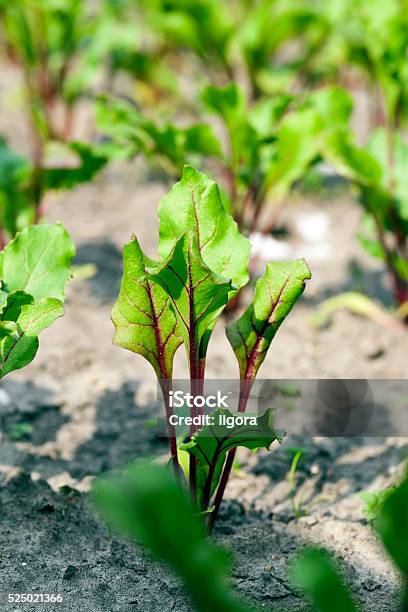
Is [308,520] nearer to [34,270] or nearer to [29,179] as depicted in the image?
[34,270]

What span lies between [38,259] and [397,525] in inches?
37.0

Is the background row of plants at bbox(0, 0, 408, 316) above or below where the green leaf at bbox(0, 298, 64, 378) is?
above

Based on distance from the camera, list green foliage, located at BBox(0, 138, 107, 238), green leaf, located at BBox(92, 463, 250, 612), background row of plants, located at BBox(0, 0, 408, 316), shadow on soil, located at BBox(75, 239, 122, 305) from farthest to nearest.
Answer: shadow on soil, located at BBox(75, 239, 122, 305)
background row of plants, located at BBox(0, 0, 408, 316)
green foliage, located at BBox(0, 138, 107, 238)
green leaf, located at BBox(92, 463, 250, 612)

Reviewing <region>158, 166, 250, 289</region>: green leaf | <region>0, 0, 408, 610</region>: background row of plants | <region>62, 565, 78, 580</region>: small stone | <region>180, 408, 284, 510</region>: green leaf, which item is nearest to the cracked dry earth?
<region>62, 565, 78, 580</region>: small stone

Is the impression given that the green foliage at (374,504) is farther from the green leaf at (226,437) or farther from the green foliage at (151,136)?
the green foliage at (151,136)

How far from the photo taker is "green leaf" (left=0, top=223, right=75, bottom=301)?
5.24 ft

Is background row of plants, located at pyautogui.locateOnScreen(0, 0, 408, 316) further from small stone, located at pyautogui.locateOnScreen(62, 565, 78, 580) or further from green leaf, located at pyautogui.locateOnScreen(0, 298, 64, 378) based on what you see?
small stone, located at pyautogui.locateOnScreen(62, 565, 78, 580)

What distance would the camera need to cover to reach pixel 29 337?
150cm

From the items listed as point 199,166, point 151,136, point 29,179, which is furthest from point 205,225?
point 199,166

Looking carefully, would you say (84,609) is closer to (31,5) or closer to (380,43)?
(380,43)

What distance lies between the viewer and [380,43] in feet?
8.26

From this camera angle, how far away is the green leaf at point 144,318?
4.76ft

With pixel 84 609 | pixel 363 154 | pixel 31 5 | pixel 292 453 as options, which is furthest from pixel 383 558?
pixel 31 5

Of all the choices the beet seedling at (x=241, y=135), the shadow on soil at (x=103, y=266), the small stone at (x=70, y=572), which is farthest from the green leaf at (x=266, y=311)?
the shadow on soil at (x=103, y=266)
